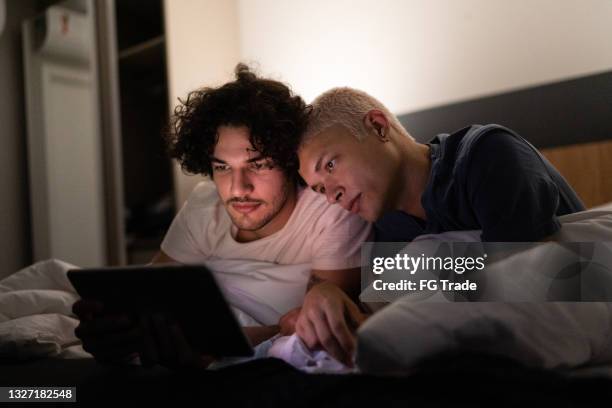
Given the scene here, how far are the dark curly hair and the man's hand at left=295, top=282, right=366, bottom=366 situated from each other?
390 mm

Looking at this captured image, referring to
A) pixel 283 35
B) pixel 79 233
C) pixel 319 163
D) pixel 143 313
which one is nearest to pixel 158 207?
pixel 79 233

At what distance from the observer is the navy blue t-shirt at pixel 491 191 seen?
0.72 meters

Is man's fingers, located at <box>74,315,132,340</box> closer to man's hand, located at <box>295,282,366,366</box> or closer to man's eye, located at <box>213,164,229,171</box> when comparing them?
man's hand, located at <box>295,282,366,366</box>

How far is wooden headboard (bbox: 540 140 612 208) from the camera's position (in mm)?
1288

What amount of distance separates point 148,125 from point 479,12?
1.75m

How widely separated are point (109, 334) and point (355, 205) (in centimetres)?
49

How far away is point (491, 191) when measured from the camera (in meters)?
0.77

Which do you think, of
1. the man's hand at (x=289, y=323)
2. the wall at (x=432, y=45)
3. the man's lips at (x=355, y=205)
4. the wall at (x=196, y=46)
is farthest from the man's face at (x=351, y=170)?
the wall at (x=196, y=46)

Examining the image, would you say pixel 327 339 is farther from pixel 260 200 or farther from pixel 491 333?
pixel 260 200

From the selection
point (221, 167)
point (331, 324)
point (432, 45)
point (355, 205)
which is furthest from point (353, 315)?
point (432, 45)

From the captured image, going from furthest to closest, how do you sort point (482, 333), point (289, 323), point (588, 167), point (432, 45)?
point (432, 45), point (588, 167), point (289, 323), point (482, 333)

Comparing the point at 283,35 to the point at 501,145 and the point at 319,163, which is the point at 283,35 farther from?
the point at 501,145

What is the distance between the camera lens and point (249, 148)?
1.07m

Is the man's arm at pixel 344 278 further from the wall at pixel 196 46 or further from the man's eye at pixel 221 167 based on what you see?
the wall at pixel 196 46
